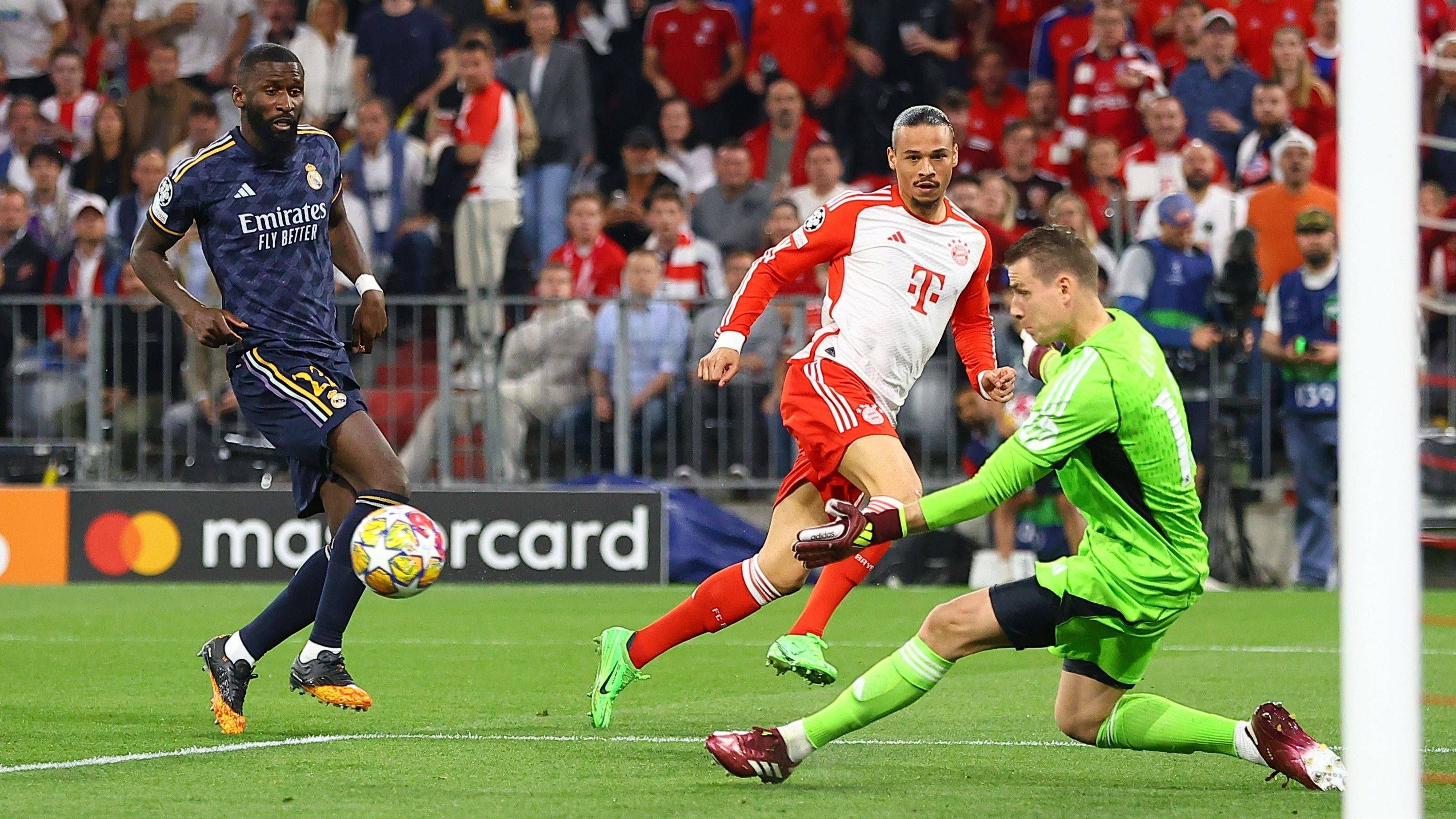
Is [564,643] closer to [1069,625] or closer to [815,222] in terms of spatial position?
[815,222]

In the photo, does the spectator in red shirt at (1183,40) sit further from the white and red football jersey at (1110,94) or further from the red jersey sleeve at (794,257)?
the red jersey sleeve at (794,257)

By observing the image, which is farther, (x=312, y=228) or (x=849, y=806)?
(x=312, y=228)

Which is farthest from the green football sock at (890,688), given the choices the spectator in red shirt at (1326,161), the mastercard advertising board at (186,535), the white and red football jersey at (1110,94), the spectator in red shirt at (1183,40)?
the spectator in red shirt at (1183,40)

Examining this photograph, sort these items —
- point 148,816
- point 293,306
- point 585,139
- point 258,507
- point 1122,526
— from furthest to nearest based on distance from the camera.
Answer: point 585,139 → point 258,507 → point 293,306 → point 1122,526 → point 148,816

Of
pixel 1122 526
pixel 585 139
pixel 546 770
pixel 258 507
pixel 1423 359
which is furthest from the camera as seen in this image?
pixel 585 139

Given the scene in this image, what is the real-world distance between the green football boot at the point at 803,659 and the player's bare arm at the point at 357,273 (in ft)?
5.99

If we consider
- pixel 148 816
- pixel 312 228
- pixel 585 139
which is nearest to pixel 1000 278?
pixel 585 139

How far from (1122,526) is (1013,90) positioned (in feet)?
34.8

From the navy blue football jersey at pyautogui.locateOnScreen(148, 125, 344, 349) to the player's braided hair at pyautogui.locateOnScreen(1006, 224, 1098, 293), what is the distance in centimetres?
275

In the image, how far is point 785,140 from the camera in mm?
15133

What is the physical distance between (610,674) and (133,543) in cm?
792

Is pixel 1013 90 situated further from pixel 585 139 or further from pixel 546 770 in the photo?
pixel 546 770

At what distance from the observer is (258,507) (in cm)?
1343

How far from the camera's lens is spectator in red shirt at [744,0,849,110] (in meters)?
15.6
